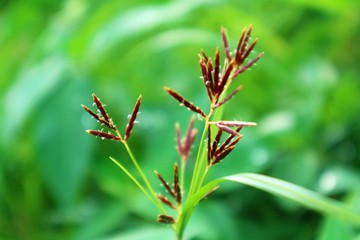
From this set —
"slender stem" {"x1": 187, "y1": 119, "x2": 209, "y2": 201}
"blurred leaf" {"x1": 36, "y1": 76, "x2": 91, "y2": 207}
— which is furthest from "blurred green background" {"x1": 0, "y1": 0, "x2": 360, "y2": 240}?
"slender stem" {"x1": 187, "y1": 119, "x2": 209, "y2": 201}

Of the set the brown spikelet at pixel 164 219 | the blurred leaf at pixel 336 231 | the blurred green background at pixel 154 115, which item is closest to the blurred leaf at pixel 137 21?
the blurred green background at pixel 154 115

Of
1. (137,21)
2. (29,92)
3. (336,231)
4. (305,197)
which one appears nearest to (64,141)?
(29,92)

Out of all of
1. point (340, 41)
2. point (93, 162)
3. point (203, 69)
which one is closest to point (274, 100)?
point (340, 41)

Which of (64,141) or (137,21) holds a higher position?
(137,21)

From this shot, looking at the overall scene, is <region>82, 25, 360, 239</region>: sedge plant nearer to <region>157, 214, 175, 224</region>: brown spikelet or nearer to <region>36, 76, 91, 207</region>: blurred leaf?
<region>157, 214, 175, 224</region>: brown spikelet

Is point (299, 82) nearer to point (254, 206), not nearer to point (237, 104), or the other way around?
point (237, 104)

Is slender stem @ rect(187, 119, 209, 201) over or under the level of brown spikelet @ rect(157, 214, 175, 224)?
over

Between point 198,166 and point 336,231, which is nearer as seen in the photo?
point 198,166

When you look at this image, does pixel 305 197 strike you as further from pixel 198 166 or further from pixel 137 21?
pixel 137 21
